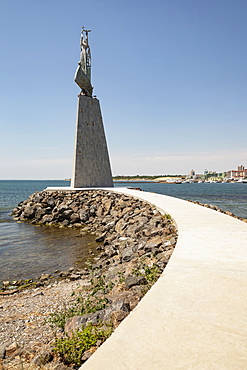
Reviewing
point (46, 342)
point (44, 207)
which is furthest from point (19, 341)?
point (44, 207)

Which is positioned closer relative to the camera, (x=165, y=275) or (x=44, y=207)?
(x=165, y=275)

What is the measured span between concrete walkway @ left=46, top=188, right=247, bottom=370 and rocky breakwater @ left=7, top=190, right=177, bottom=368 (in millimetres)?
492

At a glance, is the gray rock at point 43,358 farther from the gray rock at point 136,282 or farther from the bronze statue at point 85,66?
the bronze statue at point 85,66

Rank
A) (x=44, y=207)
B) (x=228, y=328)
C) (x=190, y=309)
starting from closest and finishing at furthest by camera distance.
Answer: (x=228, y=328) → (x=190, y=309) → (x=44, y=207)

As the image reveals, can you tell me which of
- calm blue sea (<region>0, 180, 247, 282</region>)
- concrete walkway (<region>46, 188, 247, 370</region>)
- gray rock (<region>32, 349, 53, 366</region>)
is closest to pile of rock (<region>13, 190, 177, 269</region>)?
calm blue sea (<region>0, 180, 247, 282</region>)

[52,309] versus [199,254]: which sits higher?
[199,254]

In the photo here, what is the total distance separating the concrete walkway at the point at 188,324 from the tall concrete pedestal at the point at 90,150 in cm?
2055

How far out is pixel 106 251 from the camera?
947cm

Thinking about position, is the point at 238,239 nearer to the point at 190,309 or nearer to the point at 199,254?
the point at 199,254

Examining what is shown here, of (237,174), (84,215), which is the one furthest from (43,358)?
(237,174)

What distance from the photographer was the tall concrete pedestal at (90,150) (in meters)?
23.9

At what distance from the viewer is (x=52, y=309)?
4859 mm

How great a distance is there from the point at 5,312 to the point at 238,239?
482 centimetres

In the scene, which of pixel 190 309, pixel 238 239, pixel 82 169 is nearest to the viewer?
pixel 190 309
